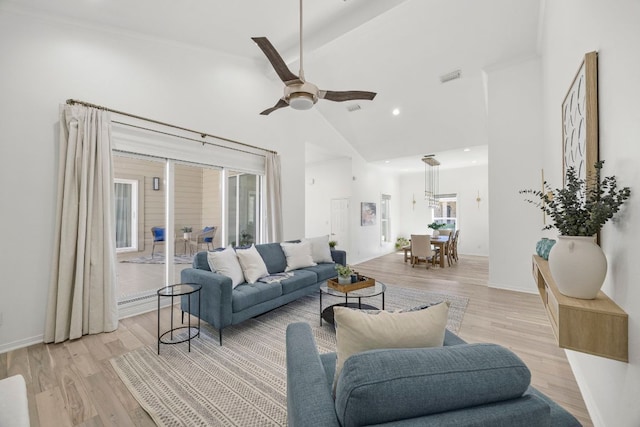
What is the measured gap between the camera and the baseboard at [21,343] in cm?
250

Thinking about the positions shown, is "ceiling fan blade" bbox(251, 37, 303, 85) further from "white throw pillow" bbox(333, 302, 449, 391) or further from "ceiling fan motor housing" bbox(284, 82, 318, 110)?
"white throw pillow" bbox(333, 302, 449, 391)

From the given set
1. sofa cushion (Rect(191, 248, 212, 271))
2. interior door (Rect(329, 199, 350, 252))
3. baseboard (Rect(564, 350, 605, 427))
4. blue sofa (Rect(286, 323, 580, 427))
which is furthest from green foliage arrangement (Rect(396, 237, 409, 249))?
blue sofa (Rect(286, 323, 580, 427))

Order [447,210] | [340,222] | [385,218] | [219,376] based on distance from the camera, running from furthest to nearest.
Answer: [447,210] < [385,218] < [340,222] < [219,376]

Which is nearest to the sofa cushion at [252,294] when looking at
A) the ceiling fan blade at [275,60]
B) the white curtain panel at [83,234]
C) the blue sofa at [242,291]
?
the blue sofa at [242,291]

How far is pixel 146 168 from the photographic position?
3.78m

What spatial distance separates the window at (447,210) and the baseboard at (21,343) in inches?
376

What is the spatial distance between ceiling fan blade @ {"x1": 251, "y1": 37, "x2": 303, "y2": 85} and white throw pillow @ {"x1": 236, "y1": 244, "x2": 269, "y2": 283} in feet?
6.74

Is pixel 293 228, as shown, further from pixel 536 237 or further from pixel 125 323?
pixel 536 237

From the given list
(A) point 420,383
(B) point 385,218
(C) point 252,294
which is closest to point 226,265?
(C) point 252,294

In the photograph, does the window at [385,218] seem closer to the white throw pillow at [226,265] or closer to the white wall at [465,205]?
the white wall at [465,205]

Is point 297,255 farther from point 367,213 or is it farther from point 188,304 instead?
point 367,213

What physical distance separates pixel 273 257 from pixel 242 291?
987 millimetres

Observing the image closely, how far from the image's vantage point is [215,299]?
2.68 metres

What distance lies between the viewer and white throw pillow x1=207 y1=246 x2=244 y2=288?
3.05 m
